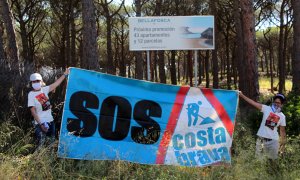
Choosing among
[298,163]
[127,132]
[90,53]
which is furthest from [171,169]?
[90,53]

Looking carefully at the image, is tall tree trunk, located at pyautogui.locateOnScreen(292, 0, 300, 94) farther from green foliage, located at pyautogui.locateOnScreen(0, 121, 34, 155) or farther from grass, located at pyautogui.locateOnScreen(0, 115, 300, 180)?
green foliage, located at pyautogui.locateOnScreen(0, 121, 34, 155)

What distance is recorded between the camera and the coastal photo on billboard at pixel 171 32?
11039mm

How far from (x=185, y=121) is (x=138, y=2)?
1585cm

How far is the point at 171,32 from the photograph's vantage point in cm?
1116

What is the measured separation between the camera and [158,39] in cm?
1116

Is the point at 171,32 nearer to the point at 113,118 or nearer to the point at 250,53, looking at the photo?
the point at 250,53

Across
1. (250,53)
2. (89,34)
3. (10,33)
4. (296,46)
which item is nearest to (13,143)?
(89,34)

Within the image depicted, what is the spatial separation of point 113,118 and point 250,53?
6966 mm

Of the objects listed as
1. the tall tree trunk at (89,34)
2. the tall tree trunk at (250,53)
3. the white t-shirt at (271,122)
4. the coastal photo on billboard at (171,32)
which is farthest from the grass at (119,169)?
the tall tree trunk at (89,34)

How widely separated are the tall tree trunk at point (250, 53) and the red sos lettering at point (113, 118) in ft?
20.3

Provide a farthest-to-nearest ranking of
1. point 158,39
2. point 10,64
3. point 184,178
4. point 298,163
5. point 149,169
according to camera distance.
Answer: point 158,39
point 10,64
point 298,163
point 149,169
point 184,178

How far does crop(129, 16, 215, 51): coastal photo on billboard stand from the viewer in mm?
11039

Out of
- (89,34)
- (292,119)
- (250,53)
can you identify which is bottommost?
(292,119)

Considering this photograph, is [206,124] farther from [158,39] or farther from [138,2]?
[138,2]
